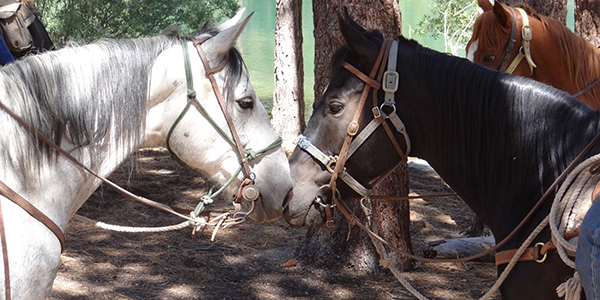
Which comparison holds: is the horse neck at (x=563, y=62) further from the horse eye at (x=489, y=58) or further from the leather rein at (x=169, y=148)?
the leather rein at (x=169, y=148)

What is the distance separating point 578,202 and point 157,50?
1756mm

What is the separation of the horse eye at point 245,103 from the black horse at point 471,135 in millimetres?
345

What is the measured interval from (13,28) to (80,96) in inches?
104

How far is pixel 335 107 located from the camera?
2.47 m

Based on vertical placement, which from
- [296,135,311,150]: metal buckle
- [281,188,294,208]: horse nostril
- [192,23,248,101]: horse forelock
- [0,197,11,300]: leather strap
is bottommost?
[281,188,294,208]: horse nostril

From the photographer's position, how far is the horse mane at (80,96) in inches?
77.5

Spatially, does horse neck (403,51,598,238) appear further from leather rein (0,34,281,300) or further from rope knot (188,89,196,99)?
rope knot (188,89,196,99)

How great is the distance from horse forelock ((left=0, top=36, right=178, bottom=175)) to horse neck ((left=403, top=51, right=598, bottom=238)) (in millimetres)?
1194

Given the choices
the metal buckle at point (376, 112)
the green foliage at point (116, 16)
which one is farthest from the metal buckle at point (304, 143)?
the green foliage at point (116, 16)

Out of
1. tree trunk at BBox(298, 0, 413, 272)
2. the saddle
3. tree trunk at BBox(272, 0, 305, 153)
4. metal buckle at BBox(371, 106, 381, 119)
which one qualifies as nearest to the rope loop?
metal buckle at BBox(371, 106, 381, 119)

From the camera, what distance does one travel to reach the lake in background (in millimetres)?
18234

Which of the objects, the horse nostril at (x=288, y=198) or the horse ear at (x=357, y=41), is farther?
the horse nostril at (x=288, y=198)

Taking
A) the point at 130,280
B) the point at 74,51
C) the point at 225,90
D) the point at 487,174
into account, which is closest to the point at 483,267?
the point at 487,174

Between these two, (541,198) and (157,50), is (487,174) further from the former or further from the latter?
(157,50)
